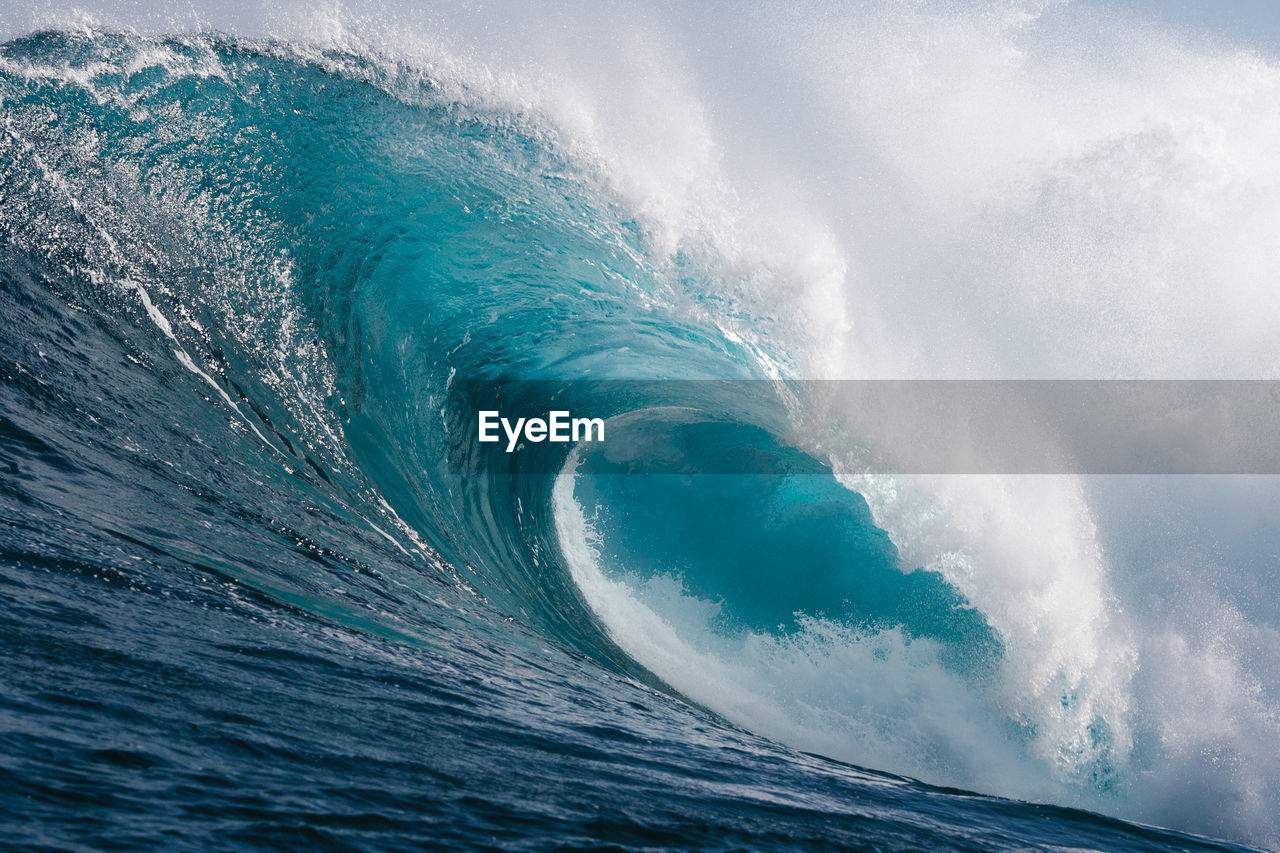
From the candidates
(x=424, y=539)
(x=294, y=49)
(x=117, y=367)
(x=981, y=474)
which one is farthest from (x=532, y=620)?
(x=294, y=49)

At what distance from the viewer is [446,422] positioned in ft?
28.0

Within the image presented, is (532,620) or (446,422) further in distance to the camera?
(446,422)

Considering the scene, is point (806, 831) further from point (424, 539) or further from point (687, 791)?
point (424, 539)

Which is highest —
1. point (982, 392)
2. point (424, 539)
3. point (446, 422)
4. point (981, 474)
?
point (982, 392)

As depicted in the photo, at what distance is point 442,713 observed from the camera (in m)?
3.07

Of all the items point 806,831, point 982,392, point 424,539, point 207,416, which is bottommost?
point 806,831

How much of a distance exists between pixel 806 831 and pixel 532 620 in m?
4.30

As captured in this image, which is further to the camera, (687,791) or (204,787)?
(687,791)

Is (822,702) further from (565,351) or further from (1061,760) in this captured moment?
(565,351)

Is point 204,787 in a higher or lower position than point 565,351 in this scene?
lower

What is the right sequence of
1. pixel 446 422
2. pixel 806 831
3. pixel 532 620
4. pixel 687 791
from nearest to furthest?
pixel 806 831, pixel 687 791, pixel 532 620, pixel 446 422

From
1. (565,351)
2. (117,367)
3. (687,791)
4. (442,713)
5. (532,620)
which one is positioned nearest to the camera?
(687,791)

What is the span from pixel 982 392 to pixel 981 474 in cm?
120

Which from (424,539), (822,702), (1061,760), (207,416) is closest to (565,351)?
(424,539)
